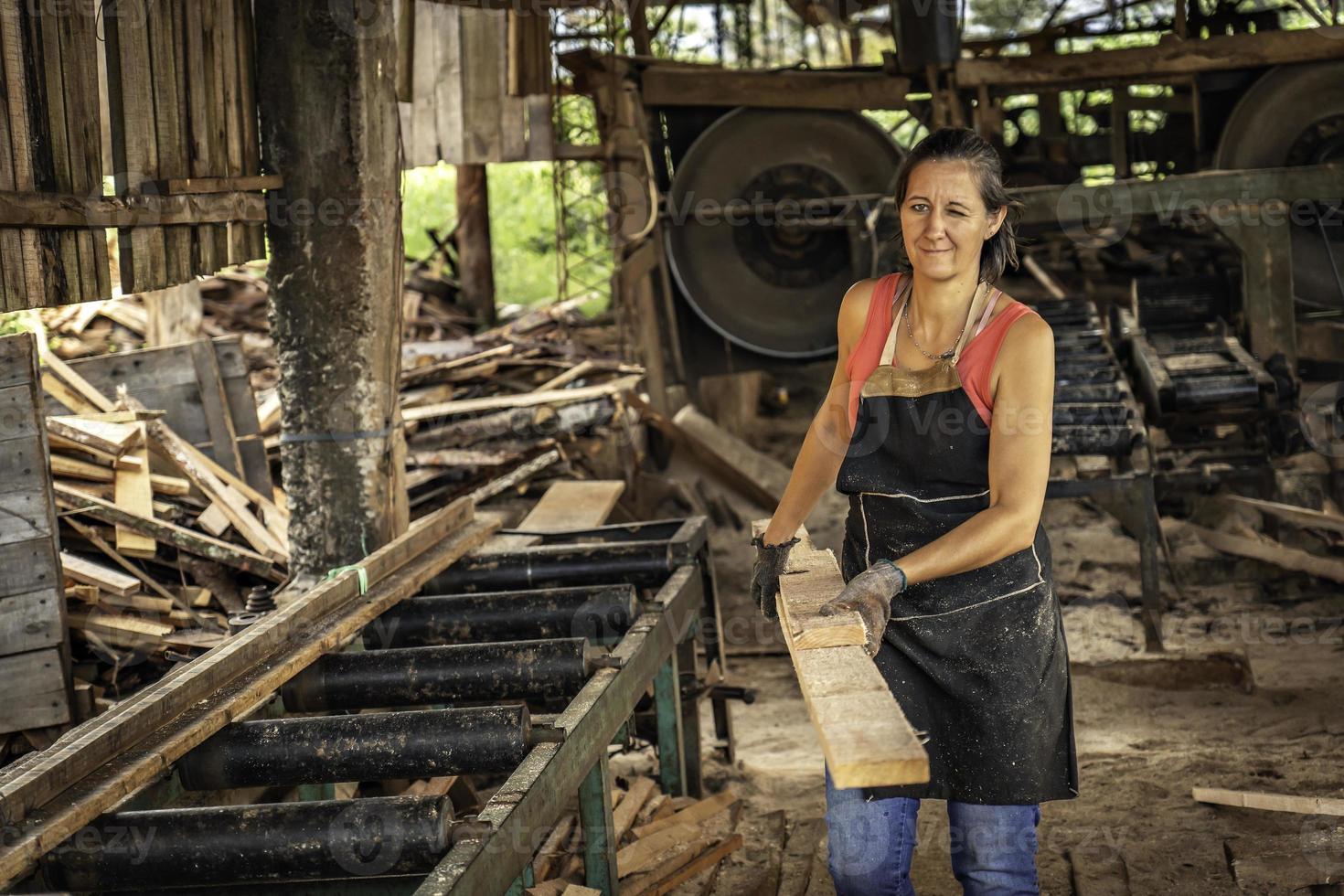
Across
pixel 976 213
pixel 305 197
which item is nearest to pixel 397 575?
pixel 305 197

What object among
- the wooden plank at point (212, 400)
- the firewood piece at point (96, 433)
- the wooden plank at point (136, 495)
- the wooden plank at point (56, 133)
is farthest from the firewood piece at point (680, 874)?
the wooden plank at point (212, 400)

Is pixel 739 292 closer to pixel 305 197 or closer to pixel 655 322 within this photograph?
pixel 655 322

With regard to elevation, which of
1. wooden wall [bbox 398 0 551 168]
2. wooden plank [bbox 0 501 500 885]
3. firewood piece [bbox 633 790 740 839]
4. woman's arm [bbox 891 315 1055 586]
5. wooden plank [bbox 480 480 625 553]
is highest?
wooden wall [bbox 398 0 551 168]

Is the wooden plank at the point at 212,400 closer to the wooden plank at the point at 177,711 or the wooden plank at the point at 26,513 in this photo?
the wooden plank at the point at 26,513

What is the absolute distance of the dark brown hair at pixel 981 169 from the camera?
287 centimetres

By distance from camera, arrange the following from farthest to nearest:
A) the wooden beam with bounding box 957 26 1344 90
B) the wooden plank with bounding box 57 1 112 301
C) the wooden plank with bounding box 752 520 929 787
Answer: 1. the wooden beam with bounding box 957 26 1344 90
2. the wooden plank with bounding box 57 1 112 301
3. the wooden plank with bounding box 752 520 929 787

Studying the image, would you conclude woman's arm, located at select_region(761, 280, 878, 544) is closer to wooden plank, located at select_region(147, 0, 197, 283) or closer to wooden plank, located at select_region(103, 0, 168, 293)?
wooden plank, located at select_region(103, 0, 168, 293)

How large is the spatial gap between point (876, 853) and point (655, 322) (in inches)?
309

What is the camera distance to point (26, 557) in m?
5.04

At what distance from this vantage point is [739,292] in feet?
35.1

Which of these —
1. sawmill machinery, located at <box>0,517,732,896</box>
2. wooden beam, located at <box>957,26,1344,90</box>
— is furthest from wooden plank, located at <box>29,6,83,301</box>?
wooden beam, located at <box>957,26,1344,90</box>

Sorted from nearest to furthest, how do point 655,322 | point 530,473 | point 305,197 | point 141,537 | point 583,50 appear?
point 305,197 < point 141,537 < point 530,473 < point 583,50 < point 655,322

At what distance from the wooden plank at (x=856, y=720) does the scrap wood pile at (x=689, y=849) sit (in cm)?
166

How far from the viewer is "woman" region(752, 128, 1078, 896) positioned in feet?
9.35
